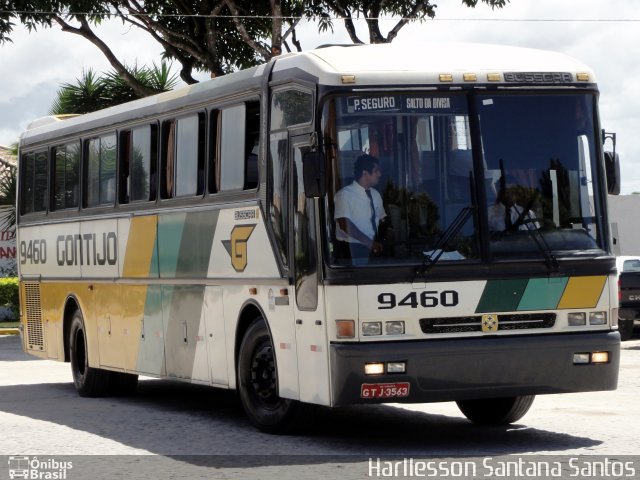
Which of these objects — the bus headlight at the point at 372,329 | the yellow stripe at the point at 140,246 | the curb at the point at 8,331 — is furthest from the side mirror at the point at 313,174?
the curb at the point at 8,331

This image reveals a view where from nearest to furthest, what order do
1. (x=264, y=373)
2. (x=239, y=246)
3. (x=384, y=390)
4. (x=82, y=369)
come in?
(x=384, y=390) → (x=264, y=373) → (x=239, y=246) → (x=82, y=369)

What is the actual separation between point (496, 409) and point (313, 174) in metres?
3.27

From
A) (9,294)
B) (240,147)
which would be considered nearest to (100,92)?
(9,294)

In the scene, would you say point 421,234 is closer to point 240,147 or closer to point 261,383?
point 261,383

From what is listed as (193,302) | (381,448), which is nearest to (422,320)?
(381,448)

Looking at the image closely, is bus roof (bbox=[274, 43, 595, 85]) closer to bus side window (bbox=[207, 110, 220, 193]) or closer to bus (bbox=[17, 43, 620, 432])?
bus (bbox=[17, 43, 620, 432])

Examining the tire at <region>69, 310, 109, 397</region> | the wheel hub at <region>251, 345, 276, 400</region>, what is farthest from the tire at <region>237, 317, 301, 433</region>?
the tire at <region>69, 310, 109, 397</region>

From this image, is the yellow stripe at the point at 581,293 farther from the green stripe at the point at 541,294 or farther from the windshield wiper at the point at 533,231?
the windshield wiper at the point at 533,231

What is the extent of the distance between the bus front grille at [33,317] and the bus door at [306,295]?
8.18 m

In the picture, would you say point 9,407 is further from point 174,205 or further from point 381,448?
point 381,448

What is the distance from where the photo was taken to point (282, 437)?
12.2 metres

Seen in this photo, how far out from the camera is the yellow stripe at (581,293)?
1147 centimetres

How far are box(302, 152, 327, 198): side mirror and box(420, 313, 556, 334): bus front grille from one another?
1.25 metres

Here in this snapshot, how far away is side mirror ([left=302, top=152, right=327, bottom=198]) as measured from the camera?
11109mm
